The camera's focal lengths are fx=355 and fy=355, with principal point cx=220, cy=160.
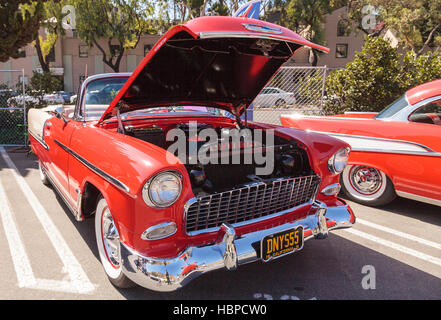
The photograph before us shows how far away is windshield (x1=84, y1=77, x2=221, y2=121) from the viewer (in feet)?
10.6

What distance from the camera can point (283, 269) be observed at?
2744 millimetres

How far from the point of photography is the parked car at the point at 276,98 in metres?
7.54

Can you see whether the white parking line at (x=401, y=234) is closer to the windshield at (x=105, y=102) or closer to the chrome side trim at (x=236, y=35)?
the windshield at (x=105, y=102)

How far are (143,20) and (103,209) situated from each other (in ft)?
86.0

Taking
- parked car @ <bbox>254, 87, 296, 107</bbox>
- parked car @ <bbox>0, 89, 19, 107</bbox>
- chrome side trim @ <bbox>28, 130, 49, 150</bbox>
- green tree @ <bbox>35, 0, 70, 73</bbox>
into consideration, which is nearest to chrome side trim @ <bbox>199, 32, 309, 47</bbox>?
chrome side trim @ <bbox>28, 130, 49, 150</bbox>

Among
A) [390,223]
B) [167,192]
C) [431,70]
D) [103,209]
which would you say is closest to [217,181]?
[167,192]

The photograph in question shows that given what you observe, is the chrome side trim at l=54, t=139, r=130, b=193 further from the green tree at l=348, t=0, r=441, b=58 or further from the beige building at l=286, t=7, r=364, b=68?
the beige building at l=286, t=7, r=364, b=68

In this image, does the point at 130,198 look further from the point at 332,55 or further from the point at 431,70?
the point at 332,55

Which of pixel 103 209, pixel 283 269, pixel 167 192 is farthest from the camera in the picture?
pixel 283 269

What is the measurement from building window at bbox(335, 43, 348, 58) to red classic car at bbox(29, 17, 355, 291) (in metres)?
30.9

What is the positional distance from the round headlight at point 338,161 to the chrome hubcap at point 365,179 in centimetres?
144

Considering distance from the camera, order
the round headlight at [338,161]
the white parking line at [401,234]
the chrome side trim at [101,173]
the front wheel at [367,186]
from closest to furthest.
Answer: the chrome side trim at [101,173], the round headlight at [338,161], the white parking line at [401,234], the front wheel at [367,186]

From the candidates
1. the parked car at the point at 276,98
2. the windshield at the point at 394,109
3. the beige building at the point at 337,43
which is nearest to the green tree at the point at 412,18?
the beige building at the point at 337,43

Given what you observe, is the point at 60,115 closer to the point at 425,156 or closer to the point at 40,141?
the point at 40,141
